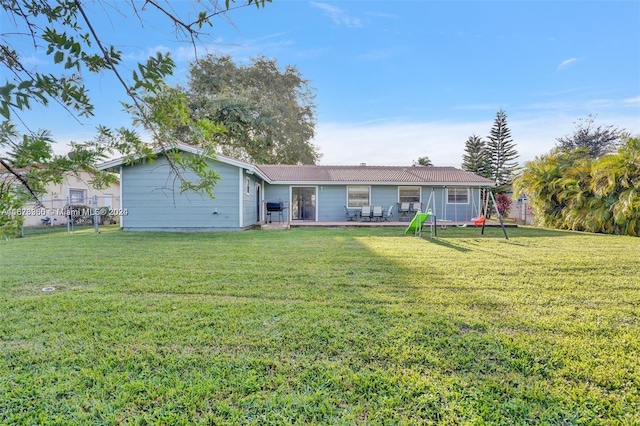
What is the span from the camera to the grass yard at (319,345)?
1.86 m

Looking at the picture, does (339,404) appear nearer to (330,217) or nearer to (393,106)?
(330,217)

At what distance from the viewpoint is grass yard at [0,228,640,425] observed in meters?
1.86

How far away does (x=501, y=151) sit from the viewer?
2869 centimetres

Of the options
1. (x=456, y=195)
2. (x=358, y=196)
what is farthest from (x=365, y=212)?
(x=456, y=195)

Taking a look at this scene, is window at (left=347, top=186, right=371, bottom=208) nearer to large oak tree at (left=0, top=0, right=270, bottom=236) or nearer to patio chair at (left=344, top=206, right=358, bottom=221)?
patio chair at (left=344, top=206, right=358, bottom=221)

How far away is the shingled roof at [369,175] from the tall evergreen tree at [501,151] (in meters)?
13.0

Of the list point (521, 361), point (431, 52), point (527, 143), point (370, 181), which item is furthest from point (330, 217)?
point (527, 143)

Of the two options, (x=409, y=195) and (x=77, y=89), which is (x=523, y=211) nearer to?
(x=409, y=195)

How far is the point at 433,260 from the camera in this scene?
605cm

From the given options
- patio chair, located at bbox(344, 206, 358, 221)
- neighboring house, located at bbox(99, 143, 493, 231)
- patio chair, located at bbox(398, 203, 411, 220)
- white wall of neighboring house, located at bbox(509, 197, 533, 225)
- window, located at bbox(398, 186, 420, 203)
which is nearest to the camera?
neighboring house, located at bbox(99, 143, 493, 231)

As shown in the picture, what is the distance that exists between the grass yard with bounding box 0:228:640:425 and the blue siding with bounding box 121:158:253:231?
6.14 m

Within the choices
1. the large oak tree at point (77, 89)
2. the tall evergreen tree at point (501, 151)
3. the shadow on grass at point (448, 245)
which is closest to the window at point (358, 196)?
the shadow on grass at point (448, 245)

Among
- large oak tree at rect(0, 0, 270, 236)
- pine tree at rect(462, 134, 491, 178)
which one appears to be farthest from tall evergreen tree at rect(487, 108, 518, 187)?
large oak tree at rect(0, 0, 270, 236)

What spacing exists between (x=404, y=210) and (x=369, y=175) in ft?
8.09
